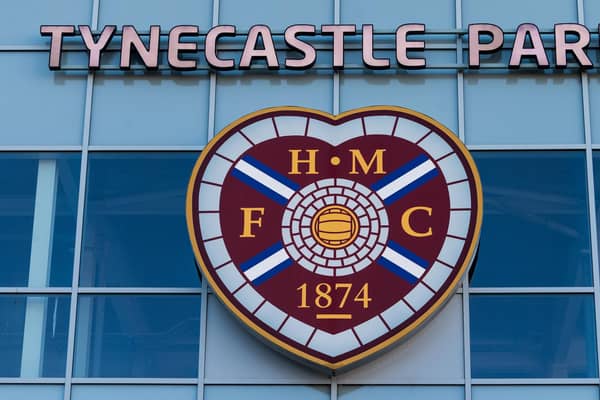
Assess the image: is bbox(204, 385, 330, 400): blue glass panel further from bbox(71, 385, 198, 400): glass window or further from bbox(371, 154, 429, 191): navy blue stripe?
bbox(371, 154, 429, 191): navy blue stripe

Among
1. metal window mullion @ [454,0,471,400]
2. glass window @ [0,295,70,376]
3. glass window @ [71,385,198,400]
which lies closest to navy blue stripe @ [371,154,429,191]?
metal window mullion @ [454,0,471,400]

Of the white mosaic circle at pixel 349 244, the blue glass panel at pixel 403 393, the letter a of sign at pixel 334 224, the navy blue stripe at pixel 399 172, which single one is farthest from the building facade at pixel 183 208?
the white mosaic circle at pixel 349 244

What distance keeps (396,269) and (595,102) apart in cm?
332

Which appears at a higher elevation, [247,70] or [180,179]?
[247,70]

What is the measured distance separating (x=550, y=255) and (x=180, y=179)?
446 centimetres

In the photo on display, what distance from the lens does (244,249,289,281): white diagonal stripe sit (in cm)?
1919

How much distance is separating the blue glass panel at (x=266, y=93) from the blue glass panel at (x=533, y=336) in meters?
3.20

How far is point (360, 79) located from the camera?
67.6 ft

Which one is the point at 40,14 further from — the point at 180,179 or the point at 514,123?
the point at 514,123

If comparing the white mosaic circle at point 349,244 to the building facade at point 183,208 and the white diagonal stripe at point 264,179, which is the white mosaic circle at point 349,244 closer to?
the white diagonal stripe at point 264,179

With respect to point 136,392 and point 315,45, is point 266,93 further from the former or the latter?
point 136,392

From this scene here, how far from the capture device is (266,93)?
20594mm

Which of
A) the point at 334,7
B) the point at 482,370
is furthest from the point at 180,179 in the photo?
the point at 482,370

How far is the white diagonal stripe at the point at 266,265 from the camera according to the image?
19188mm
